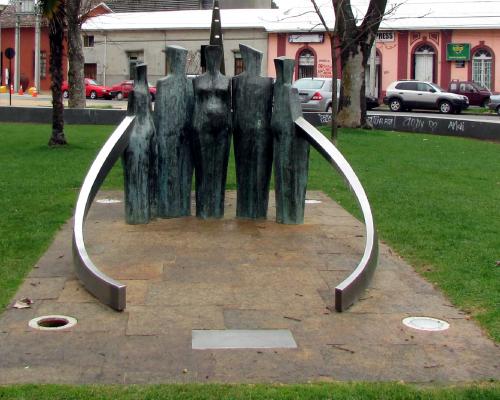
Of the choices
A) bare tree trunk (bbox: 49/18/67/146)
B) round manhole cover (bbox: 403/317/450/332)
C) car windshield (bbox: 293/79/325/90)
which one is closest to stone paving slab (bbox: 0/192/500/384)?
round manhole cover (bbox: 403/317/450/332)

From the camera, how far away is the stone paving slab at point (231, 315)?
4719mm

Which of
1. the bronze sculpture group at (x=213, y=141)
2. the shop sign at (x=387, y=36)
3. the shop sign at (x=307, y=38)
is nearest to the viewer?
the bronze sculpture group at (x=213, y=141)

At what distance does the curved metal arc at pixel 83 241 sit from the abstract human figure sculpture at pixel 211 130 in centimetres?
77

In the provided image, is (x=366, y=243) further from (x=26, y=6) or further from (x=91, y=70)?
(x=26, y=6)

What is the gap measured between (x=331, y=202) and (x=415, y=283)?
4.19 metres

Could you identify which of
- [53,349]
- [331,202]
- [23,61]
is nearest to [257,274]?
[53,349]

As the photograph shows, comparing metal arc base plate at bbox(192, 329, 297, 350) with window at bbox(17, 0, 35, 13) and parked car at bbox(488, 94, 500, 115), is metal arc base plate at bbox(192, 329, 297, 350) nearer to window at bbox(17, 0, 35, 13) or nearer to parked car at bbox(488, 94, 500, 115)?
parked car at bbox(488, 94, 500, 115)

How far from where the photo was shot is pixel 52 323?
5570 millimetres

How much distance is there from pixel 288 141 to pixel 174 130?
122cm

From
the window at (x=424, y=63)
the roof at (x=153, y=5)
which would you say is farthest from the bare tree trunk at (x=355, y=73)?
the roof at (x=153, y=5)

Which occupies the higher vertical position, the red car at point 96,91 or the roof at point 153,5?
the roof at point 153,5

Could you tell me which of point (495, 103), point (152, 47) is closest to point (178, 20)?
point (152, 47)

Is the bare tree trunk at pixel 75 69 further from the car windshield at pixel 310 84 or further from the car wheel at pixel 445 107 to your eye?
the car wheel at pixel 445 107

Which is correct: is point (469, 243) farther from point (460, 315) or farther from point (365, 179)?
point (365, 179)
